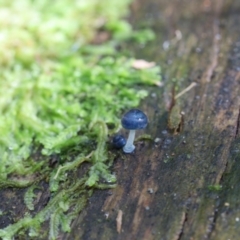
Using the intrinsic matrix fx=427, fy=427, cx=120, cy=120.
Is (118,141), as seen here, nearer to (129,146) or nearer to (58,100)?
(129,146)

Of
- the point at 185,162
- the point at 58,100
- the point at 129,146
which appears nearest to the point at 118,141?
the point at 129,146

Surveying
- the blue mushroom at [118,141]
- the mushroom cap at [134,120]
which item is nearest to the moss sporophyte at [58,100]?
the blue mushroom at [118,141]

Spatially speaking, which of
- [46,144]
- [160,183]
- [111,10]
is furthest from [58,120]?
[111,10]

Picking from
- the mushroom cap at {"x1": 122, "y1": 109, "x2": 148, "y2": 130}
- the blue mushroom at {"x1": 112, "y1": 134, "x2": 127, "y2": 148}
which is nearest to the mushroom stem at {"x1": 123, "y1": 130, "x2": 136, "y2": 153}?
the blue mushroom at {"x1": 112, "y1": 134, "x2": 127, "y2": 148}

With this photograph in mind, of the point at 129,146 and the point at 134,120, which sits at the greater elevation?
the point at 134,120

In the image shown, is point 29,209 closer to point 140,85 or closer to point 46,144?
point 46,144

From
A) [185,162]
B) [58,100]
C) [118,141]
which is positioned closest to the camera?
[185,162]

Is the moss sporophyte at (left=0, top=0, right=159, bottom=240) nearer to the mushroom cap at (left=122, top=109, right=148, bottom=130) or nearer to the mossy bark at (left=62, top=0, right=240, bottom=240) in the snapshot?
the mossy bark at (left=62, top=0, right=240, bottom=240)
